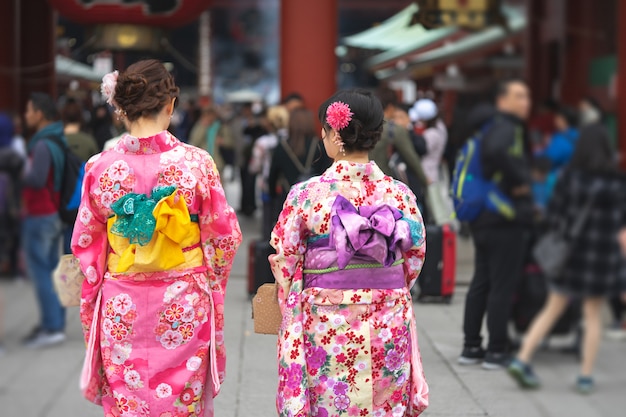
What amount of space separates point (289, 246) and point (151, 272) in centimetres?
53

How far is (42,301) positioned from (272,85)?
45183mm

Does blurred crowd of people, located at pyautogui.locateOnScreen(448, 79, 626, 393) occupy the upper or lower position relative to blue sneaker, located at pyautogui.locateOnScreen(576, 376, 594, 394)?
upper

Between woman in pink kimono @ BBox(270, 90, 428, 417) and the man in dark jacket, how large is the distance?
0.39m

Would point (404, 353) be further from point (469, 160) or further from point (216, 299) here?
point (469, 160)

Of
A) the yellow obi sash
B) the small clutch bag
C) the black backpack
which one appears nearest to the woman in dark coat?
the yellow obi sash

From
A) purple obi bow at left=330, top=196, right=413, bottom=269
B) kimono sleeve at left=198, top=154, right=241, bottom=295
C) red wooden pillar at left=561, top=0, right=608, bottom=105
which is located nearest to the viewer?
red wooden pillar at left=561, top=0, right=608, bottom=105

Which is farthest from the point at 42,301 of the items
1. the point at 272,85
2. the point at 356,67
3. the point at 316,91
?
the point at 272,85

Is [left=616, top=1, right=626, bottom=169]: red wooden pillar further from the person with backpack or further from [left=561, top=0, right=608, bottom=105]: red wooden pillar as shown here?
the person with backpack

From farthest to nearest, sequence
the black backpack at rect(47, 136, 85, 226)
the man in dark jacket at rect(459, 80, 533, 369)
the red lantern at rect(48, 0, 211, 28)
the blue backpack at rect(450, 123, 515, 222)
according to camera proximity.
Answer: the red lantern at rect(48, 0, 211, 28) < the black backpack at rect(47, 136, 85, 226) < the blue backpack at rect(450, 123, 515, 222) < the man in dark jacket at rect(459, 80, 533, 369)

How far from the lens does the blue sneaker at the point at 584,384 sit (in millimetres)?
3689

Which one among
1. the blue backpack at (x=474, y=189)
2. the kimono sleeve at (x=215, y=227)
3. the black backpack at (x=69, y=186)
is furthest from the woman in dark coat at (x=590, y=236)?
the black backpack at (x=69, y=186)

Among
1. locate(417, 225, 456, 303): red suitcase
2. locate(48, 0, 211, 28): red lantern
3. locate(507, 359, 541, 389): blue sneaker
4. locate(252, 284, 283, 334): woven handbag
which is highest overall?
locate(48, 0, 211, 28): red lantern

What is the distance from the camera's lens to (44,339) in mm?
4809

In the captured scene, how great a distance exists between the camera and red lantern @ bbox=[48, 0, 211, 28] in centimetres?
975
